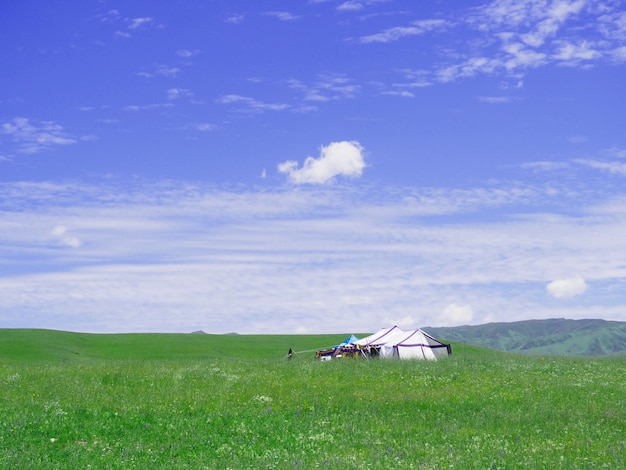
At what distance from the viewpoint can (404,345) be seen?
187 feet

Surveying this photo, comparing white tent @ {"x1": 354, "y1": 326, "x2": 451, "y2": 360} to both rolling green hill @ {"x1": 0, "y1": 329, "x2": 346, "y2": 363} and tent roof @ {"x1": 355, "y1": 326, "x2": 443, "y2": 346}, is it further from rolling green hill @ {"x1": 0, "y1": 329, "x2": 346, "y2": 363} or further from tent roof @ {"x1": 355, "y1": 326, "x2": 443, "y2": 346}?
rolling green hill @ {"x1": 0, "y1": 329, "x2": 346, "y2": 363}

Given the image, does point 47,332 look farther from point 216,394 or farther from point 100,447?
point 100,447

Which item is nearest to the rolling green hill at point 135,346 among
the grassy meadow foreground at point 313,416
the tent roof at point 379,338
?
the tent roof at point 379,338

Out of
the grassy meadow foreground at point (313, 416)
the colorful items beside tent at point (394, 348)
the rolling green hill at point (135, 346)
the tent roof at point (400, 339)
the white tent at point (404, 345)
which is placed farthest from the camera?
the rolling green hill at point (135, 346)

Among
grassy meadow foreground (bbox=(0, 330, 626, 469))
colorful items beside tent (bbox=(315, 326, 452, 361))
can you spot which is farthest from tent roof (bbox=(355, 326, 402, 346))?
grassy meadow foreground (bbox=(0, 330, 626, 469))

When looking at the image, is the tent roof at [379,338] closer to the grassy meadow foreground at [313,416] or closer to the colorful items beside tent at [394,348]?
the colorful items beside tent at [394,348]

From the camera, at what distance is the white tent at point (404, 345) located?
185 ft

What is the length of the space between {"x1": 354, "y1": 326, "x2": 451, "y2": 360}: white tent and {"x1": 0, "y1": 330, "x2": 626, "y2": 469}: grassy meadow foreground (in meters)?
17.5

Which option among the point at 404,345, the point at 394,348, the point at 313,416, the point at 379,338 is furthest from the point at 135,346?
the point at 313,416

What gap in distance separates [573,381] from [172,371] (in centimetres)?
2016

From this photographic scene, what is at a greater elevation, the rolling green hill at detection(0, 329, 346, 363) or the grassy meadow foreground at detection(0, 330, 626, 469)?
the rolling green hill at detection(0, 329, 346, 363)

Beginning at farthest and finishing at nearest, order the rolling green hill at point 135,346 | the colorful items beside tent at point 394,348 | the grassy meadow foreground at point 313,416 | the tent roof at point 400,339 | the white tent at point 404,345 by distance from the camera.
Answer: the rolling green hill at point 135,346 < the tent roof at point 400,339 < the white tent at point 404,345 < the colorful items beside tent at point 394,348 < the grassy meadow foreground at point 313,416

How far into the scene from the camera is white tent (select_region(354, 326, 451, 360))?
5653 cm

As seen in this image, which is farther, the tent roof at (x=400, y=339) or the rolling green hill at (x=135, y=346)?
the rolling green hill at (x=135, y=346)
